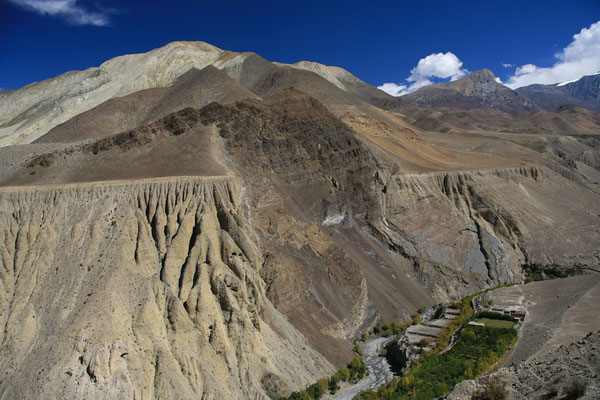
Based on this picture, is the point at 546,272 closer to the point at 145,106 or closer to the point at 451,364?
the point at 451,364

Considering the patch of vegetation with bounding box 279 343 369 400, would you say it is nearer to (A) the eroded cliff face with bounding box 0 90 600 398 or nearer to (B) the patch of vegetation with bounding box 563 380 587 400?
(A) the eroded cliff face with bounding box 0 90 600 398

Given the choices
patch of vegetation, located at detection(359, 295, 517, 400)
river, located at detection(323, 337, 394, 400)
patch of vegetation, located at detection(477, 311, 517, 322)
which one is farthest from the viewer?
patch of vegetation, located at detection(477, 311, 517, 322)

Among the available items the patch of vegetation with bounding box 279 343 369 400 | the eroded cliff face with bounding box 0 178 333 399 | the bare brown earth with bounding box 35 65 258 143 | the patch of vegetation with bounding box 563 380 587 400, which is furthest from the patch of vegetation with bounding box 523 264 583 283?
the bare brown earth with bounding box 35 65 258 143

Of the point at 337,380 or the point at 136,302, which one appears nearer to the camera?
the point at 136,302

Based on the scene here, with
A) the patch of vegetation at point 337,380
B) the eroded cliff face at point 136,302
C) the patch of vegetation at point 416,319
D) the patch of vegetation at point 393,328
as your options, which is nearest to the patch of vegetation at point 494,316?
the patch of vegetation at point 416,319

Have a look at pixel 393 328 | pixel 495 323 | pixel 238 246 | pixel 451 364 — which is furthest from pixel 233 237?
pixel 495 323

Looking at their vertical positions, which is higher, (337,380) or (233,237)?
(233,237)
